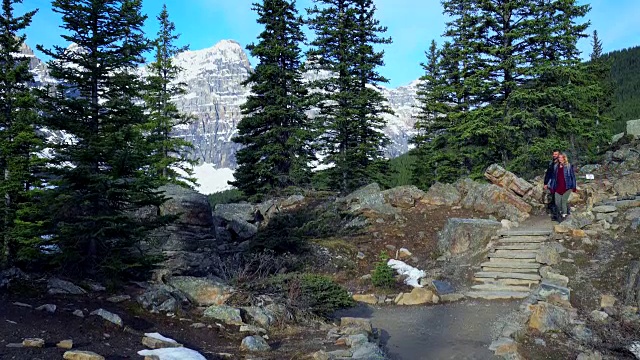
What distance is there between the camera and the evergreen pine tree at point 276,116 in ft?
67.9

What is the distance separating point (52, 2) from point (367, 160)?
650 inches

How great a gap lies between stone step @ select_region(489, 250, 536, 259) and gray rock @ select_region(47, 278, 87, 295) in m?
9.93

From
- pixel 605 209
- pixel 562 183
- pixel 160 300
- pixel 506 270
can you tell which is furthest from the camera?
pixel 562 183

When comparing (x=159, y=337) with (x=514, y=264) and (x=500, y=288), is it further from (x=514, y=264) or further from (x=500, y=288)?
(x=514, y=264)

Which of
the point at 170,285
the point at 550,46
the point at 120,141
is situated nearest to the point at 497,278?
the point at 170,285

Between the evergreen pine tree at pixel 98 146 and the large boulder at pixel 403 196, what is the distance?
1013cm

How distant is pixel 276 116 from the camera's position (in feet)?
69.2

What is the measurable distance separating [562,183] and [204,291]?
35.7 ft

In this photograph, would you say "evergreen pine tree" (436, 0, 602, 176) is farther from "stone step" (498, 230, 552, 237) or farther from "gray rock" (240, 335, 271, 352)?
"gray rock" (240, 335, 271, 352)

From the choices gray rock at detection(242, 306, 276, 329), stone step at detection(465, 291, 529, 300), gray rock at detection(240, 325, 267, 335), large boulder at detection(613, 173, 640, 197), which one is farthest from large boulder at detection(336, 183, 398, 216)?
gray rock at detection(240, 325, 267, 335)

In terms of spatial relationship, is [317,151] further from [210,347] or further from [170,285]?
[210,347]

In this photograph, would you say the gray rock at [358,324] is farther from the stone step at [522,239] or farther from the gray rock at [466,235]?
the stone step at [522,239]

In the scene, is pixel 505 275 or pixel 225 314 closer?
pixel 225 314

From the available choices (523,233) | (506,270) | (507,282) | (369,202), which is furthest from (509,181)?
(507,282)
